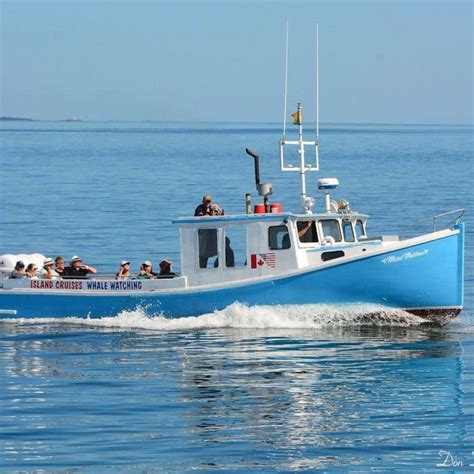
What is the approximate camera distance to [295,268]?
1110 inches

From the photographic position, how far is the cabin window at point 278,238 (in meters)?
28.3

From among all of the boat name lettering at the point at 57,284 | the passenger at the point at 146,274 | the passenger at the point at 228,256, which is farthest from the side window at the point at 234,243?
the boat name lettering at the point at 57,284

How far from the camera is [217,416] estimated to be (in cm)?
2067

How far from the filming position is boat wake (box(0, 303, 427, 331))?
28.0m

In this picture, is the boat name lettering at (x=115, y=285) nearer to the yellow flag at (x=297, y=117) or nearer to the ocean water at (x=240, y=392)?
the ocean water at (x=240, y=392)

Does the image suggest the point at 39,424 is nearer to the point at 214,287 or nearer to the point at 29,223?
the point at 214,287

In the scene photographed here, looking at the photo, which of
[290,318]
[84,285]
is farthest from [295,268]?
[84,285]

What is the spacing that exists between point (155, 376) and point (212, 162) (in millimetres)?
87802

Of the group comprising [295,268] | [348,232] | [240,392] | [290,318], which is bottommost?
[240,392]

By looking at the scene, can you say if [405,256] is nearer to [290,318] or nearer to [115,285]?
[290,318]

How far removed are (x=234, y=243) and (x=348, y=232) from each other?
8.48 ft

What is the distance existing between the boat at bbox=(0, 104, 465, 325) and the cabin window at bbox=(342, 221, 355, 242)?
23mm

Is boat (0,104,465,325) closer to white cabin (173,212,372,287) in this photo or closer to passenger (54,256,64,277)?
white cabin (173,212,372,287)

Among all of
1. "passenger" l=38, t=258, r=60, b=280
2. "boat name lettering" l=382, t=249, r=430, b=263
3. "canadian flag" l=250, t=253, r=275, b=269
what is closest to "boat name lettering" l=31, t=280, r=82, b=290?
"passenger" l=38, t=258, r=60, b=280
